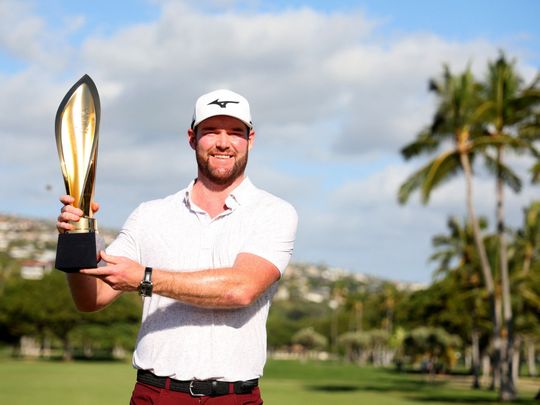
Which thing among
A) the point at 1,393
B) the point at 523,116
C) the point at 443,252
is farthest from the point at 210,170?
the point at 443,252

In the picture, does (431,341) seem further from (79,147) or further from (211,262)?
(79,147)

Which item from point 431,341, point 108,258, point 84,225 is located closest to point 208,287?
point 108,258

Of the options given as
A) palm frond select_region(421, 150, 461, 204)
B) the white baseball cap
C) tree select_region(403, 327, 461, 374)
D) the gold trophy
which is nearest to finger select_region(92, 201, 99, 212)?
the gold trophy

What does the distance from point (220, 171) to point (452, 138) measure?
34.6m

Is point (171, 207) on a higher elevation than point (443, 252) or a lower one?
lower

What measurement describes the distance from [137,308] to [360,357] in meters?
53.0

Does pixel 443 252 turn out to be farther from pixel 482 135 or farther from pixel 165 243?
pixel 165 243

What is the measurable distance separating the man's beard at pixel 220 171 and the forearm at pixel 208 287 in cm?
45

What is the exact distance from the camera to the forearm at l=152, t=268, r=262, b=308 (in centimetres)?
321

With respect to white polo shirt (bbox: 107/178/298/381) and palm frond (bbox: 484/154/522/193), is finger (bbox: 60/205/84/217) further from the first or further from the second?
palm frond (bbox: 484/154/522/193)

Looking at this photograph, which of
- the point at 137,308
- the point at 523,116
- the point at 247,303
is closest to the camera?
the point at 247,303

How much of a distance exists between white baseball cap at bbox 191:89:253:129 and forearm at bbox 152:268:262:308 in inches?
23.8

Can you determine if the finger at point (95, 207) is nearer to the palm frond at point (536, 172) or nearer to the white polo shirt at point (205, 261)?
the white polo shirt at point (205, 261)

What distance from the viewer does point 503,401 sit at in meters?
36.1
